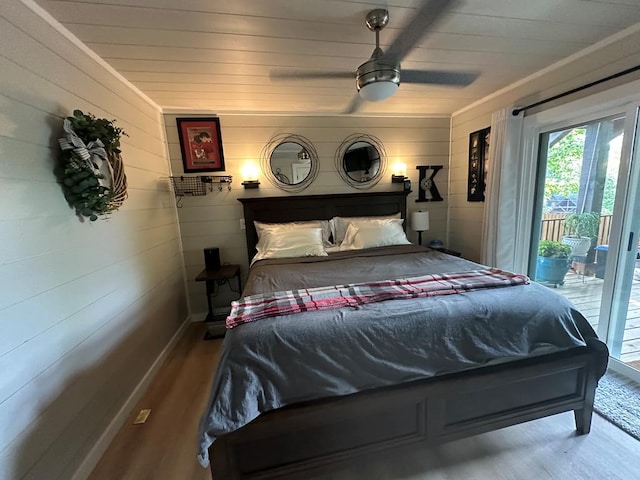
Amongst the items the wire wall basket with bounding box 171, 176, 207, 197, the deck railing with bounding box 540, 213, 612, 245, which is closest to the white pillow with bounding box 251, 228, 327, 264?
the wire wall basket with bounding box 171, 176, 207, 197

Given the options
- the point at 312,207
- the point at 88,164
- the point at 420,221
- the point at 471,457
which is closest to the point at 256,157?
the point at 312,207

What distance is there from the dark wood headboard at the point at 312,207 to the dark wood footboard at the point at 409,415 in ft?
7.39

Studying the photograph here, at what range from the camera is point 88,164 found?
1515 millimetres

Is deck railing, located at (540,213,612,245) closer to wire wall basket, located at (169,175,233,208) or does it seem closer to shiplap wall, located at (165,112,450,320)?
shiplap wall, located at (165,112,450,320)

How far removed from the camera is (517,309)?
1435 mm

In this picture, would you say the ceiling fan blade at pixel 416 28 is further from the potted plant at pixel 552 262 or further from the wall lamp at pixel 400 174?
the potted plant at pixel 552 262

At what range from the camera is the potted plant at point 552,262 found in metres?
2.55

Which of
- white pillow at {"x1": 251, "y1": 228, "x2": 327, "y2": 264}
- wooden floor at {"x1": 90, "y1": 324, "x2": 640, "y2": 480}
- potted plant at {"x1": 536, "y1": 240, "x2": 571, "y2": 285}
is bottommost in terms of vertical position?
wooden floor at {"x1": 90, "y1": 324, "x2": 640, "y2": 480}

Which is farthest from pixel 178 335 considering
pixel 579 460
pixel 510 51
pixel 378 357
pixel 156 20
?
pixel 510 51

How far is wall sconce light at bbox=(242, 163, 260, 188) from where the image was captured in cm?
317

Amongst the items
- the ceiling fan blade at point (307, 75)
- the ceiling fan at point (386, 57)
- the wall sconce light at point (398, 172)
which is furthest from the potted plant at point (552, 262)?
the ceiling fan blade at point (307, 75)

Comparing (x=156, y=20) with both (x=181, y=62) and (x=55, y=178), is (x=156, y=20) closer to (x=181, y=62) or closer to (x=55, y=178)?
(x=181, y=62)

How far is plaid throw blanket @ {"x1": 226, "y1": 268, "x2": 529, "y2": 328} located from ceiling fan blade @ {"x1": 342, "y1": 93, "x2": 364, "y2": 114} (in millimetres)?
2013

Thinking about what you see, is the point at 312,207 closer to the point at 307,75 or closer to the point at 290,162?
the point at 290,162
